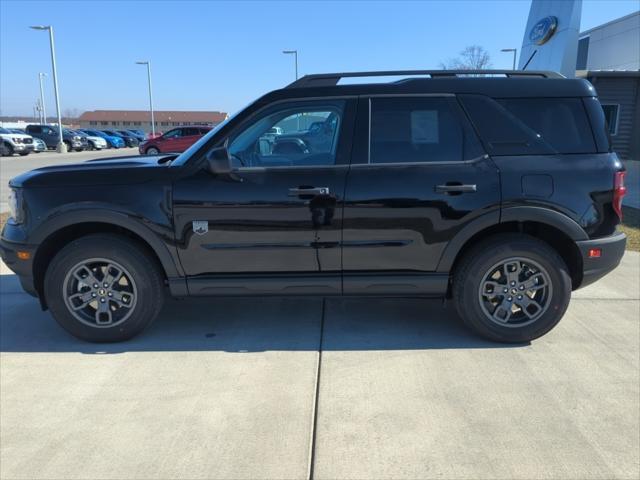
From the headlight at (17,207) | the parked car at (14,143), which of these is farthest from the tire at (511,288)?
the parked car at (14,143)

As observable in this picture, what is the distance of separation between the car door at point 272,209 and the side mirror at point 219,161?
0.09 metres

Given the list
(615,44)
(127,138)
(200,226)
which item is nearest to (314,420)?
(200,226)

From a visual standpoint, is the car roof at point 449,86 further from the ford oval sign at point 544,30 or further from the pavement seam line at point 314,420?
the ford oval sign at point 544,30

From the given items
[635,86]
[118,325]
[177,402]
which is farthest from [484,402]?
[635,86]

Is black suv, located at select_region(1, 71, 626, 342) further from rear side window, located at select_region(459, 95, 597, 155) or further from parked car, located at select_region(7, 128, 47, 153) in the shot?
parked car, located at select_region(7, 128, 47, 153)

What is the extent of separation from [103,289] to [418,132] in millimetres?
2651

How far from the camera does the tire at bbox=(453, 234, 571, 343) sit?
3770 millimetres

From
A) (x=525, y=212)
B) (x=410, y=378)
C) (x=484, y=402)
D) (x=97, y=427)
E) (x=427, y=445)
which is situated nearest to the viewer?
(x=427, y=445)

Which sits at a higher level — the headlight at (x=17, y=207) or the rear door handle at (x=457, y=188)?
the rear door handle at (x=457, y=188)

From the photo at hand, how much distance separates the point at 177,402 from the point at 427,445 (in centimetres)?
A: 151

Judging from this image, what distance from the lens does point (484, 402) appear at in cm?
308

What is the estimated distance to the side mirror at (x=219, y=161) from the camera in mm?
3564

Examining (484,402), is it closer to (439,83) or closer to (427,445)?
(427,445)

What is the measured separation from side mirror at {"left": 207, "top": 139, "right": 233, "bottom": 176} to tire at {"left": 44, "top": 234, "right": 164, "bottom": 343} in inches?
34.9
